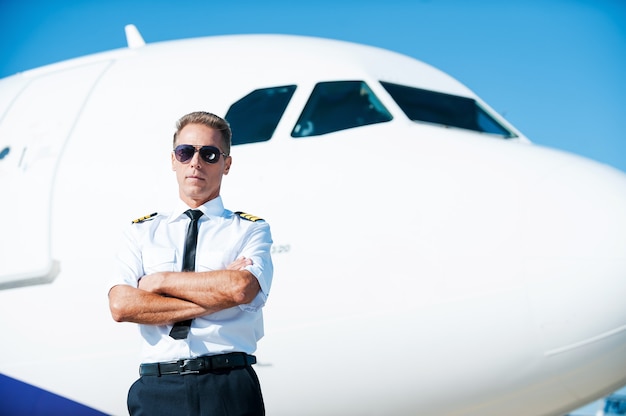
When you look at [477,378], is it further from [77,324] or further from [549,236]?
[77,324]

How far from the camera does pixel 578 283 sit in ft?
12.5

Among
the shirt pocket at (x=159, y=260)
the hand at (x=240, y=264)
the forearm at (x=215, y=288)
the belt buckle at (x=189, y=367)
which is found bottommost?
the belt buckle at (x=189, y=367)

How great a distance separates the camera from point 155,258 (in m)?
2.71

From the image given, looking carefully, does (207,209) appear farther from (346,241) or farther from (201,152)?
(346,241)

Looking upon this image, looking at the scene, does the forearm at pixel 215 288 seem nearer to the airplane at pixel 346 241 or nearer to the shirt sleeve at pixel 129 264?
the shirt sleeve at pixel 129 264

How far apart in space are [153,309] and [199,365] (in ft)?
0.80

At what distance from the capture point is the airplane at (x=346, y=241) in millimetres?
3857

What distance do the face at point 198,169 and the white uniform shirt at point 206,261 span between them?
0.04 meters

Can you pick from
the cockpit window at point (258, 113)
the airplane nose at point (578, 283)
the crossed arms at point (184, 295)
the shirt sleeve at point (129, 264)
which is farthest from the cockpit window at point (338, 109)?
the crossed arms at point (184, 295)

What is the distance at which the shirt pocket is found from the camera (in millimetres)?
2678

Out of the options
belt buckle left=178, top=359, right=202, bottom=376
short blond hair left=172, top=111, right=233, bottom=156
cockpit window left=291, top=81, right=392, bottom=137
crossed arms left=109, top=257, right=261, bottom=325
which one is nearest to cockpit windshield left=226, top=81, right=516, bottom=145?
cockpit window left=291, top=81, right=392, bottom=137

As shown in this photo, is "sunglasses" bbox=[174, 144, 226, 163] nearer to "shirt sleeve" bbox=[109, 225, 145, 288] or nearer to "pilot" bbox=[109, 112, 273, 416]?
"pilot" bbox=[109, 112, 273, 416]

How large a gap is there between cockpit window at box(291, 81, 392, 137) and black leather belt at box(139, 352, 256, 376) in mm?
2355

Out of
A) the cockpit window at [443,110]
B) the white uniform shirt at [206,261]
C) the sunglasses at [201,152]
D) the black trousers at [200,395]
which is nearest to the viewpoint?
the black trousers at [200,395]
